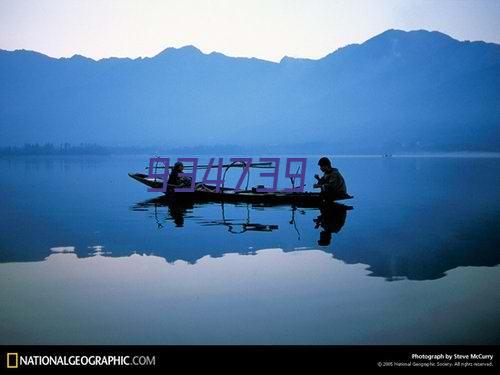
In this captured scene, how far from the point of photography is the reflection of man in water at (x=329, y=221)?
49.5 ft

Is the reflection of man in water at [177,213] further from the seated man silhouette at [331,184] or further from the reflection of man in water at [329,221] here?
the seated man silhouette at [331,184]

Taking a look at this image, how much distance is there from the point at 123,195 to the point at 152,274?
20497 millimetres

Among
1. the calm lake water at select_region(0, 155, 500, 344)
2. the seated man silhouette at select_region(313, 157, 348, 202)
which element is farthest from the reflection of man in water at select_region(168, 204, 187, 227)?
the seated man silhouette at select_region(313, 157, 348, 202)

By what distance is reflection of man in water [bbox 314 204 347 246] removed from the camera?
15094mm

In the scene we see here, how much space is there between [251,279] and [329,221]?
9.13m

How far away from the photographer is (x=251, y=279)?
996 cm

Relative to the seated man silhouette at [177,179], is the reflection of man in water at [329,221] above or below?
below

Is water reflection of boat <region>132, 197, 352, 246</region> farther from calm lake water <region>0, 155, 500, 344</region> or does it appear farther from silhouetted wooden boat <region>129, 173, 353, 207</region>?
silhouetted wooden boat <region>129, 173, 353, 207</region>

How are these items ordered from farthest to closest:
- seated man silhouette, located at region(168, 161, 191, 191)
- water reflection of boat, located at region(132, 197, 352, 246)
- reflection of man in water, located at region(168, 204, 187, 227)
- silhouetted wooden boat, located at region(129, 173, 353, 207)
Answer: seated man silhouette, located at region(168, 161, 191, 191) < silhouetted wooden boat, located at region(129, 173, 353, 207) < reflection of man in water, located at region(168, 204, 187, 227) < water reflection of boat, located at region(132, 197, 352, 246)
